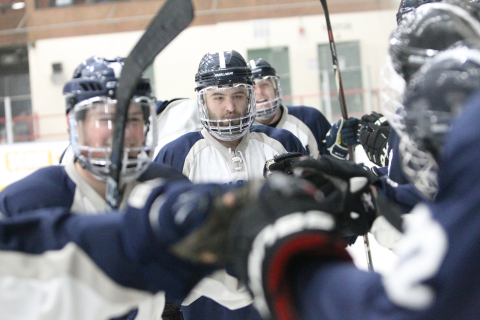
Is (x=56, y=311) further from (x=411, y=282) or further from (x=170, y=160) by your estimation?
(x=170, y=160)

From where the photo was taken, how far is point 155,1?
7750mm

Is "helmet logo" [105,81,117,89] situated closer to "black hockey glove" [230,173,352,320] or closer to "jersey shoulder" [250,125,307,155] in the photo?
"black hockey glove" [230,173,352,320]

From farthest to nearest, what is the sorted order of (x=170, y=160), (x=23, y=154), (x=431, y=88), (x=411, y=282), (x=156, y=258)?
1. (x=23, y=154)
2. (x=170, y=160)
3. (x=156, y=258)
4. (x=431, y=88)
5. (x=411, y=282)

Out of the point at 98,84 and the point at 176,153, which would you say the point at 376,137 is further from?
the point at 98,84

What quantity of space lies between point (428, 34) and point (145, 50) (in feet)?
1.94

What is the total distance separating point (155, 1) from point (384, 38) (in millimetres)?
3385

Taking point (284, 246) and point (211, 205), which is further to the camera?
point (211, 205)

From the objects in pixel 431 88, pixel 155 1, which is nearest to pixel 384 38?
pixel 155 1

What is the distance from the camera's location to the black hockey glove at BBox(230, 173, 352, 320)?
730mm

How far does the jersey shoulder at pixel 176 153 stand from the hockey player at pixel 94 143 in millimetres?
742

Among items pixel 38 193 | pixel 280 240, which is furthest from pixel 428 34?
pixel 38 193

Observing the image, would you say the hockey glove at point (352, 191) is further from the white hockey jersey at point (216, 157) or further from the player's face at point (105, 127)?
the white hockey jersey at point (216, 157)

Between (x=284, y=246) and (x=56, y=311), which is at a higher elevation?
(x=284, y=246)

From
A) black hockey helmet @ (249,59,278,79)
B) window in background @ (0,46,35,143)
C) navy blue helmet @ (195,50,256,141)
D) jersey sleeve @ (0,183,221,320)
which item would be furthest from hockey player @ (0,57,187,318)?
window in background @ (0,46,35,143)
